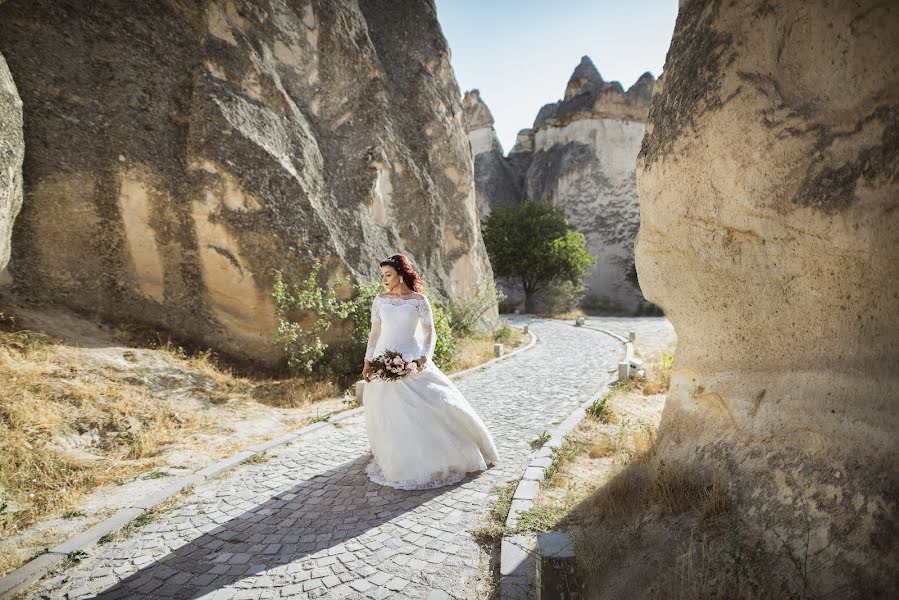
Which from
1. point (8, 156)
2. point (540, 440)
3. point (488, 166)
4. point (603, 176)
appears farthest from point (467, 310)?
point (488, 166)

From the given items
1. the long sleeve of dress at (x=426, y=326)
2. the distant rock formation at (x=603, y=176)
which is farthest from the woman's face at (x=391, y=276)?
the distant rock formation at (x=603, y=176)

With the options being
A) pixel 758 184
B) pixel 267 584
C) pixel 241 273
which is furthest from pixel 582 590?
pixel 241 273

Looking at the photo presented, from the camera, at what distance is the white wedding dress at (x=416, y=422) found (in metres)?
4.44

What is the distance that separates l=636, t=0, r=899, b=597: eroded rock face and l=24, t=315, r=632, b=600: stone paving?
196cm

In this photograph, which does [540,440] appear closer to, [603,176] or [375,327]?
[375,327]

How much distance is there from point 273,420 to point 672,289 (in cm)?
587

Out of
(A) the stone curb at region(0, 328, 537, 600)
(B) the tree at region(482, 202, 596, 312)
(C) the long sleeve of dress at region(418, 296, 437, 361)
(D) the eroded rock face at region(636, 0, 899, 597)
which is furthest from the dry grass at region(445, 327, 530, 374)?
(B) the tree at region(482, 202, 596, 312)

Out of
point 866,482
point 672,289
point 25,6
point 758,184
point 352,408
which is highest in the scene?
point 25,6

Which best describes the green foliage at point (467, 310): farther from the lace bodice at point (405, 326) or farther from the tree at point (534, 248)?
the tree at point (534, 248)

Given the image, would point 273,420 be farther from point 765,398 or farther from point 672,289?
point 765,398

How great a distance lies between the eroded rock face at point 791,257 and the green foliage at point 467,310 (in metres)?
10.2

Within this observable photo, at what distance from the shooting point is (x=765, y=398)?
2.85 metres

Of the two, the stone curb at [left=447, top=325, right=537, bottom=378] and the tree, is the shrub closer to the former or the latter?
the stone curb at [left=447, top=325, right=537, bottom=378]

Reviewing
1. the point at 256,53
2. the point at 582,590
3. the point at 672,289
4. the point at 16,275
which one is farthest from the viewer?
the point at 256,53
